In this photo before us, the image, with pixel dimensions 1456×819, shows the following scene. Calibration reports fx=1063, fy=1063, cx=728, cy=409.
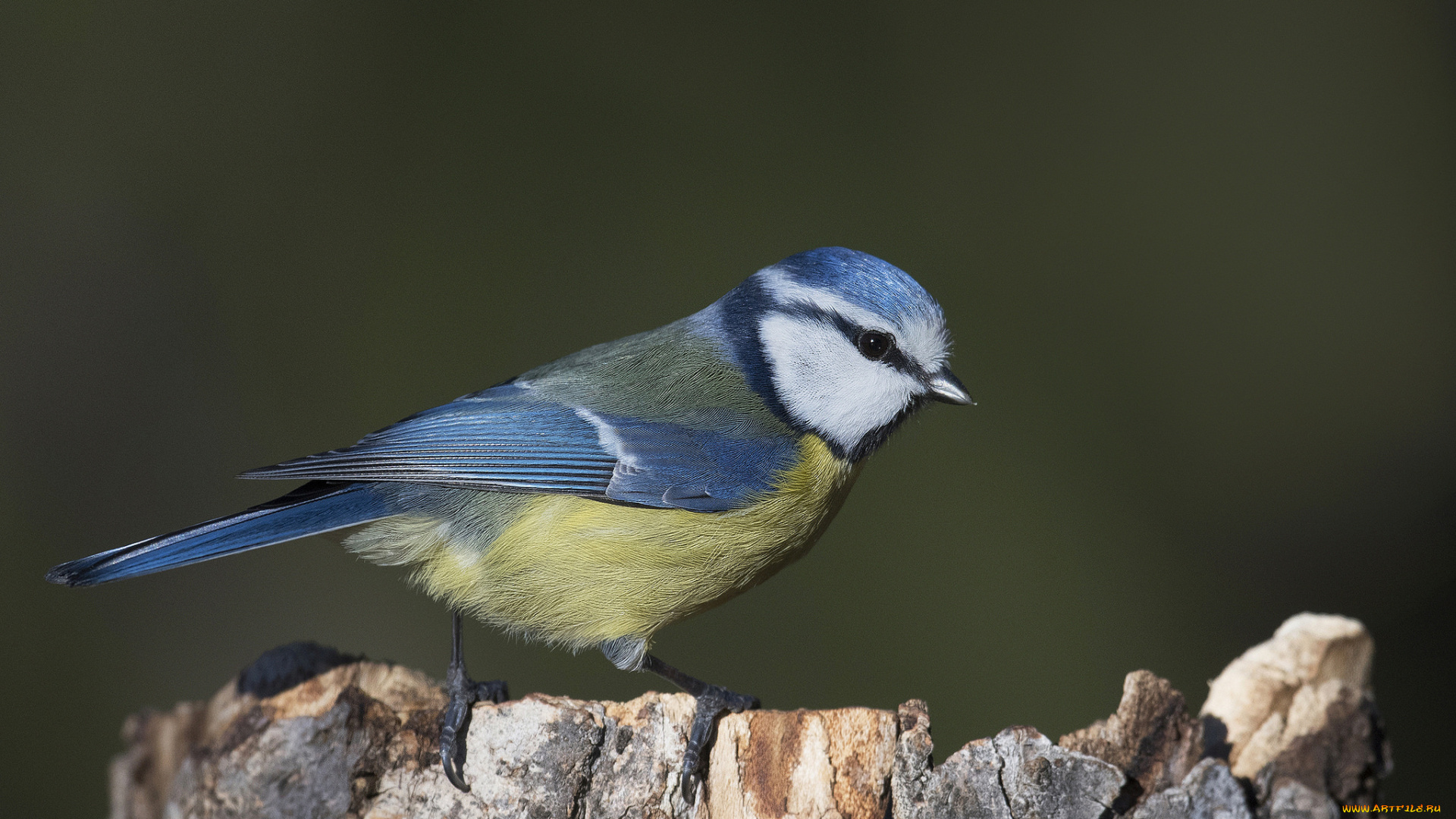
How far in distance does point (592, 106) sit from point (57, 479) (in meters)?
1.96

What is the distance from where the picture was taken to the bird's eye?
2.18 meters

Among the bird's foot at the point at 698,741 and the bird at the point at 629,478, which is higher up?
the bird at the point at 629,478

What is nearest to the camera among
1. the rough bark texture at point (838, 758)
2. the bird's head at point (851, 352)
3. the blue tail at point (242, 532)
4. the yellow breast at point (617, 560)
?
the rough bark texture at point (838, 758)

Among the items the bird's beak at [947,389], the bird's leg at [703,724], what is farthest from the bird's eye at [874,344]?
the bird's leg at [703,724]

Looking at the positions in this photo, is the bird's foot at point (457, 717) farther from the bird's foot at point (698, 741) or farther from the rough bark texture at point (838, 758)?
the bird's foot at point (698, 741)

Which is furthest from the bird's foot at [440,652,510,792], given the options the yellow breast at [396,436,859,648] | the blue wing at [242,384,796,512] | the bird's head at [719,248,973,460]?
the bird's head at [719,248,973,460]

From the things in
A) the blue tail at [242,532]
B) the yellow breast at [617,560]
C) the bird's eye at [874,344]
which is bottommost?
the yellow breast at [617,560]

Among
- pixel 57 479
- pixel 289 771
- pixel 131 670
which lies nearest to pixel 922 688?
pixel 289 771

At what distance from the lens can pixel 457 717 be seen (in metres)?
1.88

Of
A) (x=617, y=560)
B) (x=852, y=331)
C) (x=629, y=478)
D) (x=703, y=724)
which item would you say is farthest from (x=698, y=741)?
(x=852, y=331)

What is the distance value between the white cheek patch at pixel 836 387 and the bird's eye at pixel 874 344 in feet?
0.04

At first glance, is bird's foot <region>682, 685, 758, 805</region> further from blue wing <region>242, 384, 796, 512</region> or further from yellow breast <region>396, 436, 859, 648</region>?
blue wing <region>242, 384, 796, 512</region>

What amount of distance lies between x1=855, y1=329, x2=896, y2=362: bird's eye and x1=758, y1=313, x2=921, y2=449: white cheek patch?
13mm

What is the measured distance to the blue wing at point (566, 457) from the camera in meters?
2.07
